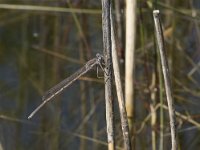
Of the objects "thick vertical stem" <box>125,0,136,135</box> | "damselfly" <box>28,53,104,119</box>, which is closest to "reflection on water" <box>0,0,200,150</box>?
"thick vertical stem" <box>125,0,136,135</box>

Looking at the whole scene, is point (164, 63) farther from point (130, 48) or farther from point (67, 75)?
point (67, 75)

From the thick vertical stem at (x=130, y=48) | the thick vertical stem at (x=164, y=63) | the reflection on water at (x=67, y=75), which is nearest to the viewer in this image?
the thick vertical stem at (x=164, y=63)

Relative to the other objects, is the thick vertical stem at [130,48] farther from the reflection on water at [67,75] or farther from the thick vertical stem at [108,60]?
the thick vertical stem at [108,60]

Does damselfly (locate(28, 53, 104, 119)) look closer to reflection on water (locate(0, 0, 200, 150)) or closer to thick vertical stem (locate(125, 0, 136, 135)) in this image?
thick vertical stem (locate(125, 0, 136, 135))

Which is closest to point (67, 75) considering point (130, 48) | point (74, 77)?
point (130, 48)

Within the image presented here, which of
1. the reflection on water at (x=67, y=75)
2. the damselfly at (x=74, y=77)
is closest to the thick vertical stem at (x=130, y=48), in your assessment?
the reflection on water at (x=67, y=75)

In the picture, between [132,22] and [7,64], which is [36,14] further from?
[132,22]

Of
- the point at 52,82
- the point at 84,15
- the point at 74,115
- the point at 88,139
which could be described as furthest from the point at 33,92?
the point at 84,15

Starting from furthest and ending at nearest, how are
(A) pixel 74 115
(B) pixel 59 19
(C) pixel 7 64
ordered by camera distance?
(B) pixel 59 19
(C) pixel 7 64
(A) pixel 74 115

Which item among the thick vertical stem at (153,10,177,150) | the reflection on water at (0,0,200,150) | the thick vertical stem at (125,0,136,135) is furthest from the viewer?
the reflection on water at (0,0,200,150)

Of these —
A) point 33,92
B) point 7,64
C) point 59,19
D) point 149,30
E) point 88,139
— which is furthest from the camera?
point 59,19

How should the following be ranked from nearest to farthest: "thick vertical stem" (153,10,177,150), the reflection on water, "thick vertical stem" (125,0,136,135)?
"thick vertical stem" (153,10,177,150), "thick vertical stem" (125,0,136,135), the reflection on water
